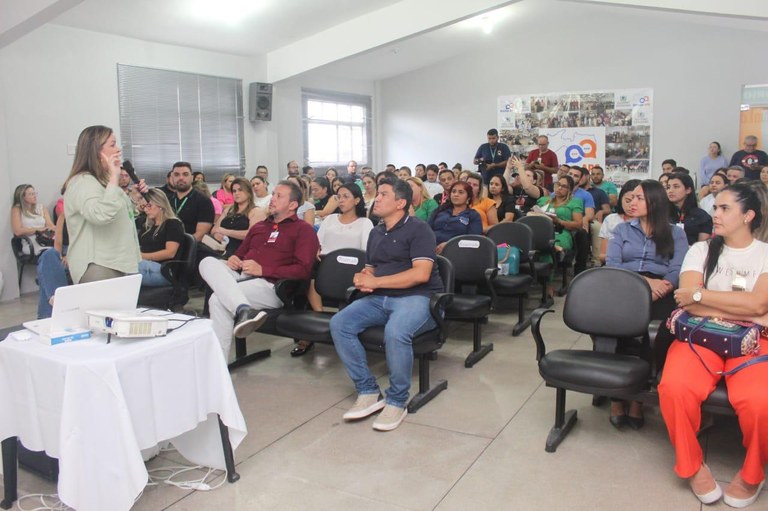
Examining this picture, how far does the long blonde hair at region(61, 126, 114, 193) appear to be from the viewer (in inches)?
117

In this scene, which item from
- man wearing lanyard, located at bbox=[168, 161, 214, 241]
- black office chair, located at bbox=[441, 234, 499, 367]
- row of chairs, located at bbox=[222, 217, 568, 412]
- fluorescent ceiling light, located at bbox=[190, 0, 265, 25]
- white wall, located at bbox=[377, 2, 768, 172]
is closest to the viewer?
row of chairs, located at bbox=[222, 217, 568, 412]

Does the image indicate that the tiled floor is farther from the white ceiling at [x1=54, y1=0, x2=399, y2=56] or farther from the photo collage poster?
the photo collage poster

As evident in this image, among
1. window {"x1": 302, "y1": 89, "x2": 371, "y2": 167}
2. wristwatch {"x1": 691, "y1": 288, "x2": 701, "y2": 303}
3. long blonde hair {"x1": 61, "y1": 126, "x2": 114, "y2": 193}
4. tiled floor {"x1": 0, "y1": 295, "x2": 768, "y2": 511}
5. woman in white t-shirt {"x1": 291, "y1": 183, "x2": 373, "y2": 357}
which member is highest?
window {"x1": 302, "y1": 89, "x2": 371, "y2": 167}

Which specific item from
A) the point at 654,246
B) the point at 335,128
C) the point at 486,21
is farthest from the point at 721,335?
the point at 335,128

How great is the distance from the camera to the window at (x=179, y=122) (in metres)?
8.33

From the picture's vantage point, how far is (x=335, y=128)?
12539mm

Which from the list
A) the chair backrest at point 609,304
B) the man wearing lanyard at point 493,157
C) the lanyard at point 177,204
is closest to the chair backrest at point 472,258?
the chair backrest at point 609,304

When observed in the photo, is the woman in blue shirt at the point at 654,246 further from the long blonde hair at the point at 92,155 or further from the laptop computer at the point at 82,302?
the long blonde hair at the point at 92,155

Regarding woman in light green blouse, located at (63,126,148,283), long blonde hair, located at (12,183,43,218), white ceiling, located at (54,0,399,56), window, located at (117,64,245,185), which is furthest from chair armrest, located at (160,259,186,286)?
window, located at (117,64,245,185)

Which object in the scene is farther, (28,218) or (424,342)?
(28,218)

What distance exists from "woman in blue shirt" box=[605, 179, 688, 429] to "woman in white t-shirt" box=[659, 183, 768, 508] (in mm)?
481

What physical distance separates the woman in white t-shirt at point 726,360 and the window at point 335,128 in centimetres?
962

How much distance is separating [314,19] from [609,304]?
6848 millimetres

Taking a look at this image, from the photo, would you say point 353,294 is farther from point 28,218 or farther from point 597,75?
point 597,75
